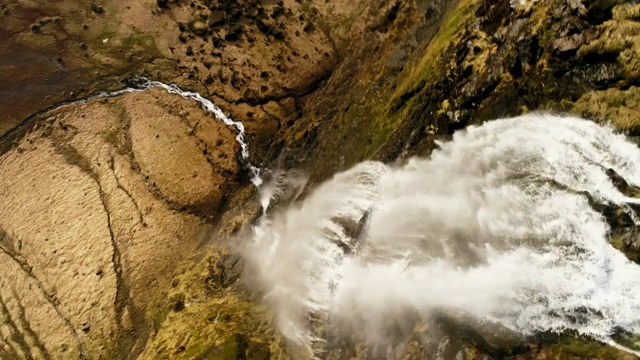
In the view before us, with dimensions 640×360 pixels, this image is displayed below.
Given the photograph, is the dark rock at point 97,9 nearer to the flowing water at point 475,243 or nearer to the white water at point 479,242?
the flowing water at point 475,243

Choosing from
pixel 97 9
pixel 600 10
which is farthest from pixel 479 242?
pixel 97 9

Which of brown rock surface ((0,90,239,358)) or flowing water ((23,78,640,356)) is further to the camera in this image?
brown rock surface ((0,90,239,358))

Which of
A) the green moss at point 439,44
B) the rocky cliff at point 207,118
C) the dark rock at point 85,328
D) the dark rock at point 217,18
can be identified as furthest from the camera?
the dark rock at point 217,18

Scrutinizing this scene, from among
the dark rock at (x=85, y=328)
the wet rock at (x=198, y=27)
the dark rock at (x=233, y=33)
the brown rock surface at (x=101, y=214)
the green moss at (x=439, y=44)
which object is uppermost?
the green moss at (x=439, y=44)

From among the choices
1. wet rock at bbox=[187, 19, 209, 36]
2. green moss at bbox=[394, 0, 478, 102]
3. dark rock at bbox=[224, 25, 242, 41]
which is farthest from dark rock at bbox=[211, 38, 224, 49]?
green moss at bbox=[394, 0, 478, 102]

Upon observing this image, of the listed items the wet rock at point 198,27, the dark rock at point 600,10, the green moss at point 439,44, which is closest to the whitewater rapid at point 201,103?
the wet rock at point 198,27

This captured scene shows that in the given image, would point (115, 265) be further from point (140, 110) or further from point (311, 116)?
point (311, 116)

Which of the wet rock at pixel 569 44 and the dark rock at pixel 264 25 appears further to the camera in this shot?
the dark rock at pixel 264 25

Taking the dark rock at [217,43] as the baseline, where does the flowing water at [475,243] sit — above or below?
above

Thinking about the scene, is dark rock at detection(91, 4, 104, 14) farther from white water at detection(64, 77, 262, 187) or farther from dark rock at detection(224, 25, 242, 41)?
dark rock at detection(224, 25, 242, 41)

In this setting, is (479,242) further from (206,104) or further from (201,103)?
(201,103)
